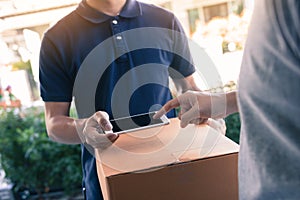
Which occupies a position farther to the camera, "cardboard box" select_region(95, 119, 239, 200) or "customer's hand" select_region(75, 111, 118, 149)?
"customer's hand" select_region(75, 111, 118, 149)

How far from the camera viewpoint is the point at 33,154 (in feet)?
6.65

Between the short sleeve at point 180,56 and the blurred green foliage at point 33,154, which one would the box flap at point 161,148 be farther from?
the blurred green foliage at point 33,154

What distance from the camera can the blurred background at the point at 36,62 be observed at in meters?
1.71

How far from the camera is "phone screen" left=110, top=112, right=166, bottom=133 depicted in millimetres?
796

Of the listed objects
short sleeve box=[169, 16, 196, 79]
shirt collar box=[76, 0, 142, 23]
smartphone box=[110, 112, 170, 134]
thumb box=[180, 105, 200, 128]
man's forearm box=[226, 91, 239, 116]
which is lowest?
smartphone box=[110, 112, 170, 134]

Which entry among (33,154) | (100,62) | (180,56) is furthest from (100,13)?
(33,154)

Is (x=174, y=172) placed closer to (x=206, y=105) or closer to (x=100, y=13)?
(x=206, y=105)

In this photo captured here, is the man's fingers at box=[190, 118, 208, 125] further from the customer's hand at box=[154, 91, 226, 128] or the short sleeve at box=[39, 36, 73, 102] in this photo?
the short sleeve at box=[39, 36, 73, 102]

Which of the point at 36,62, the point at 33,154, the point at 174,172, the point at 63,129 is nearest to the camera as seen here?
the point at 174,172

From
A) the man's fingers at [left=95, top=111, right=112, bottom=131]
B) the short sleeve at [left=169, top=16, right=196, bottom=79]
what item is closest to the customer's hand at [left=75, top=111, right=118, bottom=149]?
the man's fingers at [left=95, top=111, right=112, bottom=131]

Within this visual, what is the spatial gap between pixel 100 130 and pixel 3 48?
1.47m

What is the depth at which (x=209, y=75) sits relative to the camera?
1270 millimetres

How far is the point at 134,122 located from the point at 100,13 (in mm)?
346

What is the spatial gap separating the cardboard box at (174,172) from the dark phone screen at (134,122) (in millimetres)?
129
